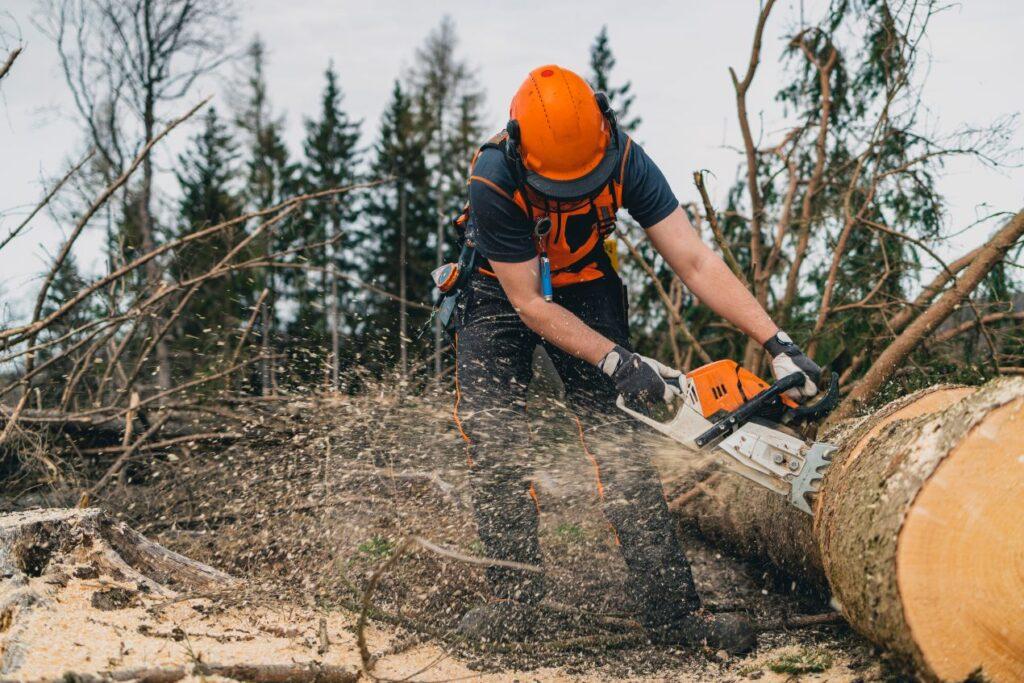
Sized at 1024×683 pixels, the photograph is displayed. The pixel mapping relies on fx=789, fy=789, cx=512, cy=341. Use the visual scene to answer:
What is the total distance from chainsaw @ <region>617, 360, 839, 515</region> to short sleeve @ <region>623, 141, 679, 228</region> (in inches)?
27.9

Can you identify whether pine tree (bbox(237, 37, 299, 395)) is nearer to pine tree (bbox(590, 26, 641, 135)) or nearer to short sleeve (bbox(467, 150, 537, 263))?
pine tree (bbox(590, 26, 641, 135))

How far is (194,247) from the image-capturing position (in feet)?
17.0

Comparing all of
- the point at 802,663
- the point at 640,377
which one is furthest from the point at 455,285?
the point at 802,663

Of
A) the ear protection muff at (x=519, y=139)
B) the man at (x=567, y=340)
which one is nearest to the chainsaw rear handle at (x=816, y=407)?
the man at (x=567, y=340)

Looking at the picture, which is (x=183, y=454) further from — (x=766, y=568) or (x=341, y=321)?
(x=341, y=321)

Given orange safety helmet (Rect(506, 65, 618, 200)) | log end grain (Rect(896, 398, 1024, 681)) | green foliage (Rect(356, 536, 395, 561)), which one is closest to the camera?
log end grain (Rect(896, 398, 1024, 681))

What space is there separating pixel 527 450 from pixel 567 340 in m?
0.50

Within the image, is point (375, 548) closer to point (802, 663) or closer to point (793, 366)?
point (802, 663)

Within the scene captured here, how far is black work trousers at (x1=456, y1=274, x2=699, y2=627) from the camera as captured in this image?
2.76 m

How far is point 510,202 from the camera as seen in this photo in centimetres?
275

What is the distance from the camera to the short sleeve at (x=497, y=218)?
9.00ft

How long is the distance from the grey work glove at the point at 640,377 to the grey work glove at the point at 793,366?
308 millimetres

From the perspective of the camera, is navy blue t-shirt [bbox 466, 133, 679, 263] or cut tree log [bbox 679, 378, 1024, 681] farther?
navy blue t-shirt [bbox 466, 133, 679, 263]

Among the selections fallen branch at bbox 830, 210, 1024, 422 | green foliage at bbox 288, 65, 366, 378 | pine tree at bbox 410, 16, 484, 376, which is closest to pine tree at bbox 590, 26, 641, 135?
pine tree at bbox 410, 16, 484, 376
